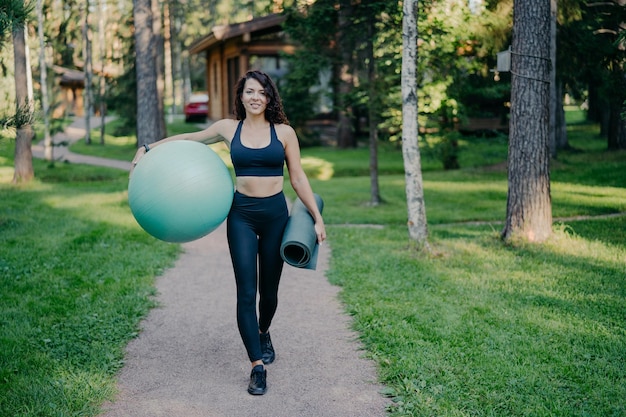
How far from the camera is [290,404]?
404 centimetres

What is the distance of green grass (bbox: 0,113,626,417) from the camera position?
161 inches

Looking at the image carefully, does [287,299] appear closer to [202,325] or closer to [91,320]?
[202,325]

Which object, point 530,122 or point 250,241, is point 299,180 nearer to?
point 250,241

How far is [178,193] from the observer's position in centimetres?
390

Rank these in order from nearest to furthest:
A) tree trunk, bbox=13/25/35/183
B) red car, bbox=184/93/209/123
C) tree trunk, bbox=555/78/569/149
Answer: tree trunk, bbox=13/25/35/183 → tree trunk, bbox=555/78/569/149 → red car, bbox=184/93/209/123

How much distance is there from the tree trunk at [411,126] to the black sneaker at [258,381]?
13.6ft

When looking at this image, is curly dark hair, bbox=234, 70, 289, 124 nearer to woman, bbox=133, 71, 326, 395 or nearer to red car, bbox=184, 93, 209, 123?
woman, bbox=133, 71, 326, 395

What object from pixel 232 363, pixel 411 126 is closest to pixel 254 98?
pixel 232 363

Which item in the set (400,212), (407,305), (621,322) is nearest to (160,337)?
(407,305)

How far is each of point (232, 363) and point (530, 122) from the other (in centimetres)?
508

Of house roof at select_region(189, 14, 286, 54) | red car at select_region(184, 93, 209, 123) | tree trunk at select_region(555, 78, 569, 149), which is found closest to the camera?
tree trunk at select_region(555, 78, 569, 149)

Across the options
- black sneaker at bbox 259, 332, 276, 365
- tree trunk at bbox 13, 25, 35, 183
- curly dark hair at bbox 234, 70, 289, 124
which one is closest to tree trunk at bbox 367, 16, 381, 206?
tree trunk at bbox 13, 25, 35, 183

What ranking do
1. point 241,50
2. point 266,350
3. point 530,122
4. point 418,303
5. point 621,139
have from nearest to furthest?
1. point 266,350
2. point 418,303
3. point 530,122
4. point 621,139
5. point 241,50

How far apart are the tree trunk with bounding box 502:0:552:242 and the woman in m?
4.61
